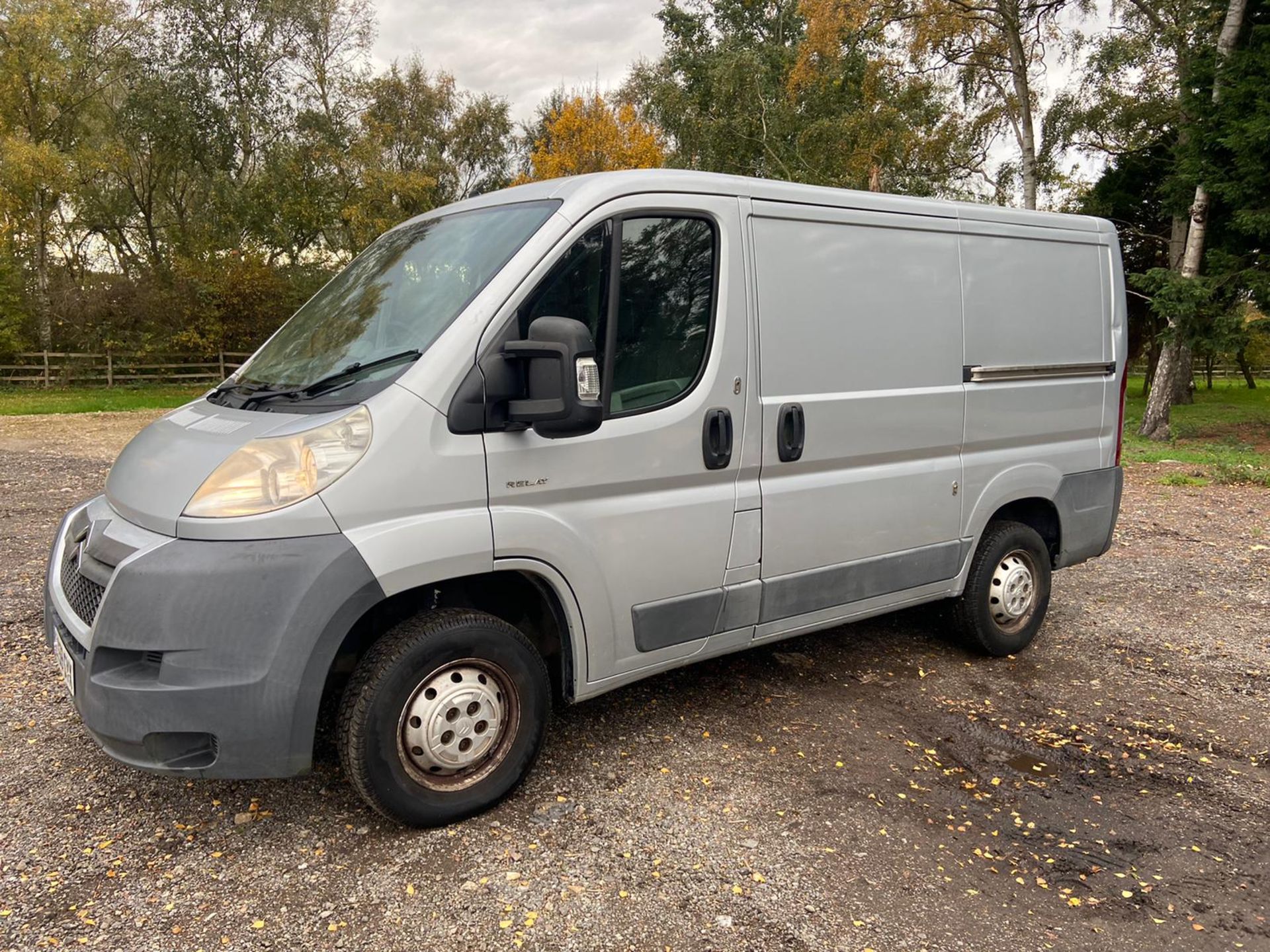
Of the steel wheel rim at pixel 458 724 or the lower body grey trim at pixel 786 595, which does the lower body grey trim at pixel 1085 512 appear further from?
the steel wheel rim at pixel 458 724

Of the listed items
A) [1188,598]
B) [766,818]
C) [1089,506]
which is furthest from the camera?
[1188,598]

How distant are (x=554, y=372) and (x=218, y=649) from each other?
52.2 inches

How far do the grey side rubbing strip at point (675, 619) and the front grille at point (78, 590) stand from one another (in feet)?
5.96

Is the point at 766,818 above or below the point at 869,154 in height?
below

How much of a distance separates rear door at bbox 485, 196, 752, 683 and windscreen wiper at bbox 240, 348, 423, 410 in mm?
401

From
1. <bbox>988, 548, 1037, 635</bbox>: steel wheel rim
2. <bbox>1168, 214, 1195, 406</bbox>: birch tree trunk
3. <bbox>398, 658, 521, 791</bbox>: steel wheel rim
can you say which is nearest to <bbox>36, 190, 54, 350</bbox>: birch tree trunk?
<bbox>1168, 214, 1195, 406</bbox>: birch tree trunk

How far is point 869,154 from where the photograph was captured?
23.7m

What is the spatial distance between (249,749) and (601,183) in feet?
7.52

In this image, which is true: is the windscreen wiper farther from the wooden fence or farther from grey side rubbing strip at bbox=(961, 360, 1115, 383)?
the wooden fence

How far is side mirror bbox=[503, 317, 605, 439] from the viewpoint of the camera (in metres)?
2.91

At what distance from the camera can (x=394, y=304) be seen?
136 inches

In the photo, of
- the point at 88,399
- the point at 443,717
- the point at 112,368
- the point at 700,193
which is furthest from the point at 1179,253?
the point at 112,368

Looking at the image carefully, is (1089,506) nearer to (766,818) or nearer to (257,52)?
(766,818)

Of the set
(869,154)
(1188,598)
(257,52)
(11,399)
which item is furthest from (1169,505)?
(257,52)
